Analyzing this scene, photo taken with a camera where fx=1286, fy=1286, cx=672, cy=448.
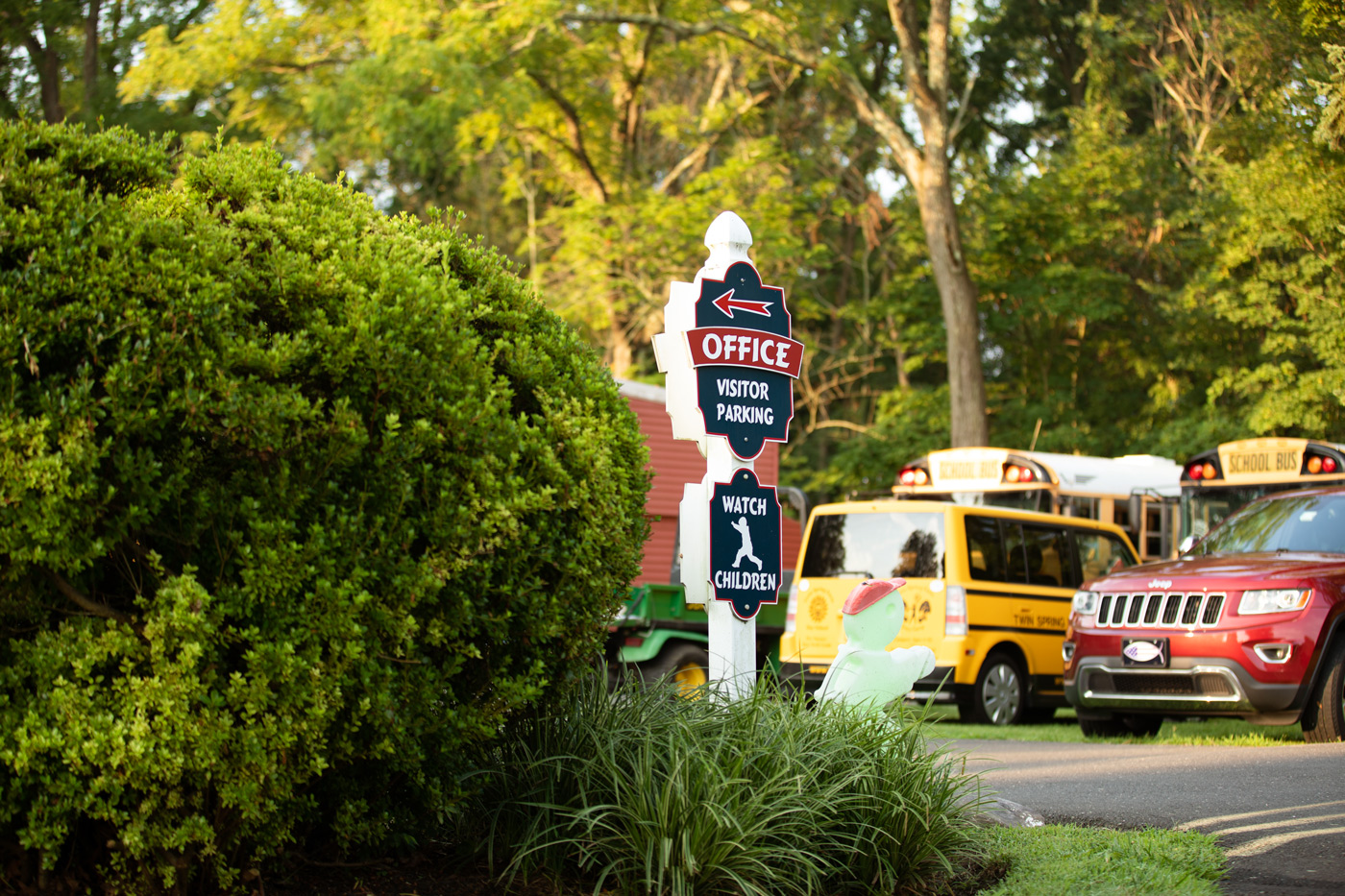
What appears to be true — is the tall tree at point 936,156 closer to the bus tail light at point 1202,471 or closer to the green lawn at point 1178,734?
the bus tail light at point 1202,471

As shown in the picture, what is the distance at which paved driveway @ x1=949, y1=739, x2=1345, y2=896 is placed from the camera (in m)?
5.02

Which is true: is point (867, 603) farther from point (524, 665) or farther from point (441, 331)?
point (441, 331)

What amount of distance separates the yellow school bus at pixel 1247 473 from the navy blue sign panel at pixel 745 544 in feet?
31.1

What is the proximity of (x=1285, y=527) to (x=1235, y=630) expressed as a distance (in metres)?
1.48

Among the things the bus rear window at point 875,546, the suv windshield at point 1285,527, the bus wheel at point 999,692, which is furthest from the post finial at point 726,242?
the bus wheel at point 999,692

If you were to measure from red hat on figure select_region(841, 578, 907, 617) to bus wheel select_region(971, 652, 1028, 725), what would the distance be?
20.3 feet

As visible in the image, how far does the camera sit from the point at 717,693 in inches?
210

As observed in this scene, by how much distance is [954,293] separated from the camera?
2225 centimetres

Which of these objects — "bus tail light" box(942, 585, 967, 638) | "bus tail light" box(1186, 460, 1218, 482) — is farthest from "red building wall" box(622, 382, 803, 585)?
"bus tail light" box(1186, 460, 1218, 482)

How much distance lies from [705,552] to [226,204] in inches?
113

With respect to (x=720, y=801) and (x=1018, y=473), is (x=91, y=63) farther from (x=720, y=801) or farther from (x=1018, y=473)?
(x=720, y=801)

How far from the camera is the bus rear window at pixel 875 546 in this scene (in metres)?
12.2

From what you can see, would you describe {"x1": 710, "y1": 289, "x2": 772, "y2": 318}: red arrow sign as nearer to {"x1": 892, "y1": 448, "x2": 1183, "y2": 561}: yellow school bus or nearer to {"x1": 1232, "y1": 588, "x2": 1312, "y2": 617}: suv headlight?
{"x1": 1232, "y1": 588, "x2": 1312, "y2": 617}: suv headlight

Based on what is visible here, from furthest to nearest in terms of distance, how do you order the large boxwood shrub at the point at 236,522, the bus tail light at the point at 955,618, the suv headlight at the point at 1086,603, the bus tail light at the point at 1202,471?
A: the bus tail light at the point at 1202,471
the bus tail light at the point at 955,618
the suv headlight at the point at 1086,603
the large boxwood shrub at the point at 236,522
